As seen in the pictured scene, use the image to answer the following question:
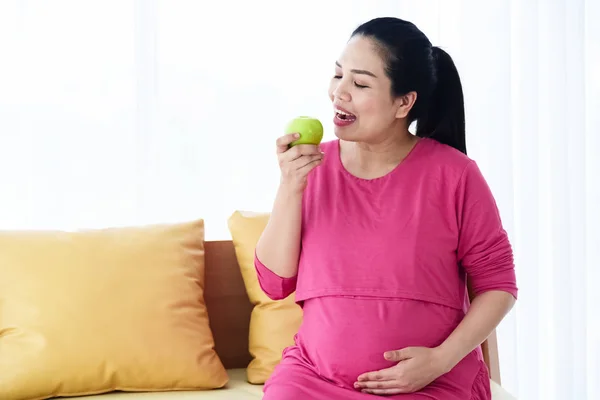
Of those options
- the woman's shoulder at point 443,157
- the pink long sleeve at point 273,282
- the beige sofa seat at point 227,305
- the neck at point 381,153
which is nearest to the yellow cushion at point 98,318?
the beige sofa seat at point 227,305

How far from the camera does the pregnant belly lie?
1521 millimetres

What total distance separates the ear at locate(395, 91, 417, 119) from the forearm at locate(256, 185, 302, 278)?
0.27m

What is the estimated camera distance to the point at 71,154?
232 centimetres

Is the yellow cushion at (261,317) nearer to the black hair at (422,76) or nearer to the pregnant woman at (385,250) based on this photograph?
the pregnant woman at (385,250)

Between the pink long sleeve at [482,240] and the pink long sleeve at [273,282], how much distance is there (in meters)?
0.37

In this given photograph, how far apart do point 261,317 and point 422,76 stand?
0.77 metres

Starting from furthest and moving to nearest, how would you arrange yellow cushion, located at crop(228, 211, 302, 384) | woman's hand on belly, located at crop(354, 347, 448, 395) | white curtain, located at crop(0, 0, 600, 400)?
white curtain, located at crop(0, 0, 600, 400) < yellow cushion, located at crop(228, 211, 302, 384) < woman's hand on belly, located at crop(354, 347, 448, 395)

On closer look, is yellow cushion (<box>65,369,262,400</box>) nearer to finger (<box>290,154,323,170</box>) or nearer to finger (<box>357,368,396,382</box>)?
finger (<box>357,368,396,382</box>)

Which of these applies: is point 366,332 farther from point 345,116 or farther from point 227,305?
point 227,305

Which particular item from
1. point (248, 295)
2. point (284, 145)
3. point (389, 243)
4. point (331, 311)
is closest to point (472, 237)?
point (389, 243)

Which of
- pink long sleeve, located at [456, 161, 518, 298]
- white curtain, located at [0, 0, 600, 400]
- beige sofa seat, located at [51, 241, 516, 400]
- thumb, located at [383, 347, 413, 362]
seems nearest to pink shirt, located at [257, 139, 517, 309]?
pink long sleeve, located at [456, 161, 518, 298]

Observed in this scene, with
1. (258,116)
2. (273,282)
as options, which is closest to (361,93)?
(273,282)

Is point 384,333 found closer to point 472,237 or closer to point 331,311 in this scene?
point 331,311

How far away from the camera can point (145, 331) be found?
1899 millimetres
